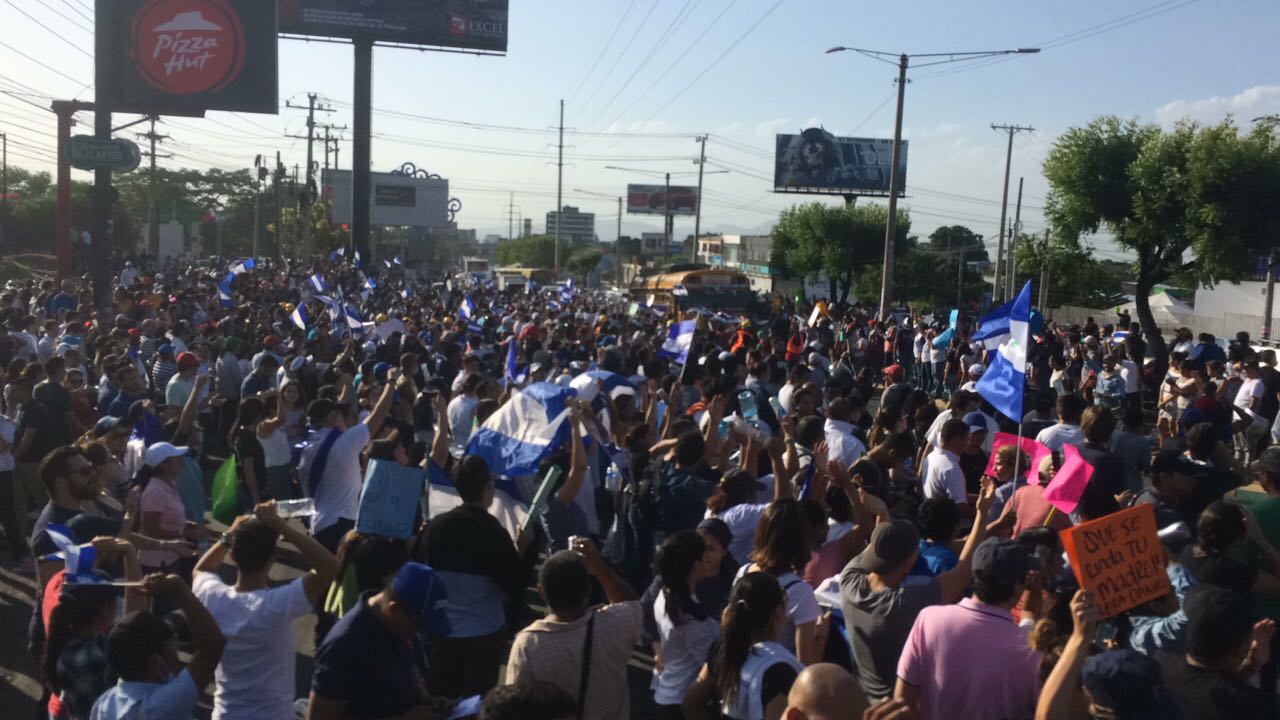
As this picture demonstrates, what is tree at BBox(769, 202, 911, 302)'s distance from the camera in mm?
58812

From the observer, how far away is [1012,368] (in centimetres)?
723

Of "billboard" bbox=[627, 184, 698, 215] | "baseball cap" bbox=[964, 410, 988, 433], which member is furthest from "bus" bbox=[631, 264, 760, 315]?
"billboard" bbox=[627, 184, 698, 215]

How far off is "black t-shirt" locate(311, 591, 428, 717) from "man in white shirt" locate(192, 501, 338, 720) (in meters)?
0.46

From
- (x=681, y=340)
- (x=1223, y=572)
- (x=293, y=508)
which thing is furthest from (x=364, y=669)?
(x=681, y=340)

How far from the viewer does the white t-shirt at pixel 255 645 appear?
4.46 metres

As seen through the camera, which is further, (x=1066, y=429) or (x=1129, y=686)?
(x=1066, y=429)

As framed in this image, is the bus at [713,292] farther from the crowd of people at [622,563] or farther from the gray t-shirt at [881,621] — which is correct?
the gray t-shirt at [881,621]

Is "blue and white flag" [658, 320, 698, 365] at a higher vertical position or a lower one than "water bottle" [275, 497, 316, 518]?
higher

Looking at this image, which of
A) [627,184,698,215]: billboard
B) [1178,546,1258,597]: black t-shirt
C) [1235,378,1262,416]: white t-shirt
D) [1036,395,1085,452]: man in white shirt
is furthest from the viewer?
[627,184,698,215]: billboard

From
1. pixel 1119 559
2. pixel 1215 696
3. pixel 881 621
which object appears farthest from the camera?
pixel 881 621

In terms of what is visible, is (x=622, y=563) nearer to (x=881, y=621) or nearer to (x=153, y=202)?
(x=881, y=621)

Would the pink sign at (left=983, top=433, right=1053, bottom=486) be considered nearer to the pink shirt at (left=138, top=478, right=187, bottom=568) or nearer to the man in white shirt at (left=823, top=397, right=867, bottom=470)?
the man in white shirt at (left=823, top=397, right=867, bottom=470)

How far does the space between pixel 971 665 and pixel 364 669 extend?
6.98 ft

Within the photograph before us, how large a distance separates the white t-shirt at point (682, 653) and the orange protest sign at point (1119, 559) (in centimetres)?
141
